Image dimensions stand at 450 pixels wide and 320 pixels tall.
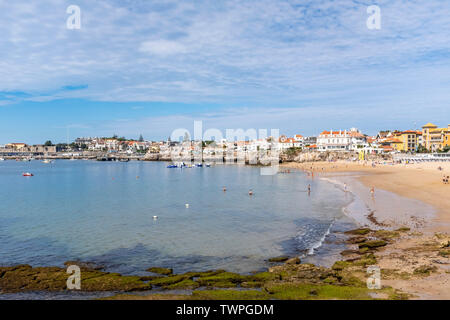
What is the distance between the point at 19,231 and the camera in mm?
25875

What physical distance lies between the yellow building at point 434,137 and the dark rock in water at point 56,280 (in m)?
128

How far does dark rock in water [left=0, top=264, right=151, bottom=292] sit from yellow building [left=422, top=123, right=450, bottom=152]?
420 ft

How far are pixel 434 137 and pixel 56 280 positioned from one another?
13867 cm

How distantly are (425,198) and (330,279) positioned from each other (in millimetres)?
26322

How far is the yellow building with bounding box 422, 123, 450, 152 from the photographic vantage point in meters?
120

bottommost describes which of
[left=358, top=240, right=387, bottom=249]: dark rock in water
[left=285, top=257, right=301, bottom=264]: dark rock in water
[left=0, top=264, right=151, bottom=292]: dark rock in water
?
[left=0, top=264, right=151, bottom=292]: dark rock in water

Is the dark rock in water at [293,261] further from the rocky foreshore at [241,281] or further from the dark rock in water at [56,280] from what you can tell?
the dark rock in water at [56,280]

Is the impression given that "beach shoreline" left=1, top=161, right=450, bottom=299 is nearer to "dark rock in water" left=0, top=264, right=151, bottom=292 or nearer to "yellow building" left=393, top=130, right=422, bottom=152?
"dark rock in water" left=0, top=264, right=151, bottom=292

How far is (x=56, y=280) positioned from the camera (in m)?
15.1

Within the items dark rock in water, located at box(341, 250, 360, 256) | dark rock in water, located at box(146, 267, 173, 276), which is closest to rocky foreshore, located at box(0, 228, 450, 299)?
dark rock in water, located at box(146, 267, 173, 276)
